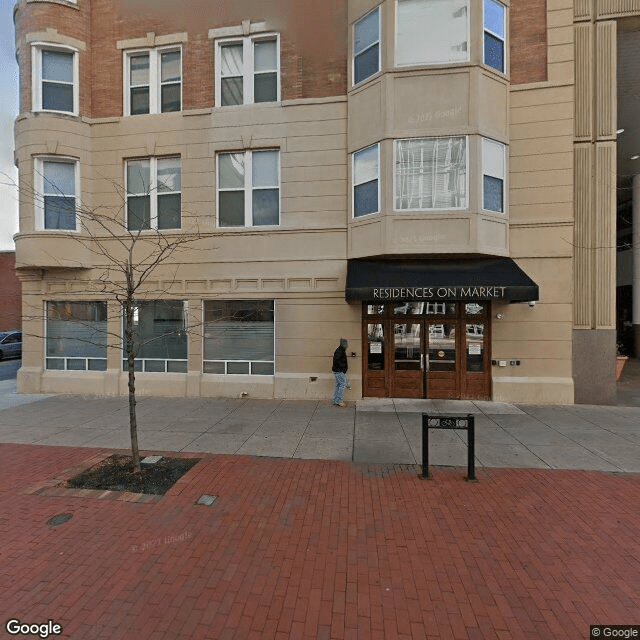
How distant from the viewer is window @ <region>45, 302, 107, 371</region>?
1122 centimetres

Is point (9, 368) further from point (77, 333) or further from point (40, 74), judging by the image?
point (40, 74)

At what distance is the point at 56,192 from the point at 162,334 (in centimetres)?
524

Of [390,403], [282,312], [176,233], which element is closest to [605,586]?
[390,403]

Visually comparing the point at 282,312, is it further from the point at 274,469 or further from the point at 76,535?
the point at 76,535

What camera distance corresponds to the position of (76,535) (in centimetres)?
396

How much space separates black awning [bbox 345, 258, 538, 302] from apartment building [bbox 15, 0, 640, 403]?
0.18 feet

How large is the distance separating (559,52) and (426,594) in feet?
40.4

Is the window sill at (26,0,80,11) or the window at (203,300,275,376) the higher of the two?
the window sill at (26,0,80,11)

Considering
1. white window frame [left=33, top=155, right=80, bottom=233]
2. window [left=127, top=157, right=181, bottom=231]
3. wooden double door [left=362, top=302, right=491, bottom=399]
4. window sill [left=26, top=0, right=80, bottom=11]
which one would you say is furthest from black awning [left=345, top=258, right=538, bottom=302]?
→ window sill [left=26, top=0, right=80, bottom=11]

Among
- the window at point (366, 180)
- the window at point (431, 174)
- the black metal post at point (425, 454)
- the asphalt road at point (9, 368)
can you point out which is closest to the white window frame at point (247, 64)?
the window at point (366, 180)

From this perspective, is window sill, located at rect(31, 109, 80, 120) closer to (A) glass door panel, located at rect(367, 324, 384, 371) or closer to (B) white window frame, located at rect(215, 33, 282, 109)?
(B) white window frame, located at rect(215, 33, 282, 109)

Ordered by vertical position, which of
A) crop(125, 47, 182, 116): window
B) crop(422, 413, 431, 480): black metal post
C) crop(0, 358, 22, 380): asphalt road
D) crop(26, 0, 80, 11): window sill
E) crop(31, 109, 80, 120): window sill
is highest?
crop(26, 0, 80, 11): window sill

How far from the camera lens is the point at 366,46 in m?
9.75

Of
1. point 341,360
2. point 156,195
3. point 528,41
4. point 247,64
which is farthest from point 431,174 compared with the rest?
point 156,195
